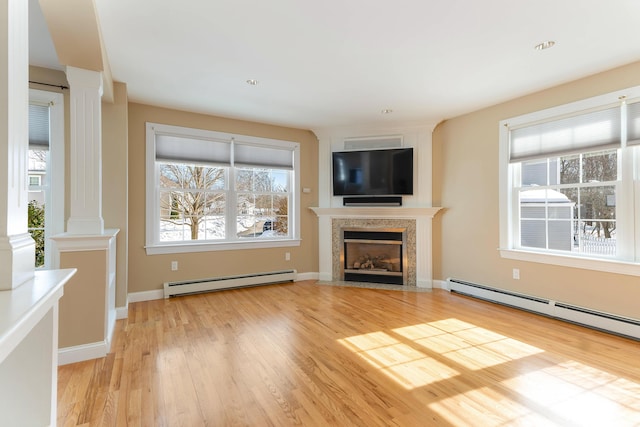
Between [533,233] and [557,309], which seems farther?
[533,233]

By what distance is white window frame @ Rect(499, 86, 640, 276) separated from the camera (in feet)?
9.31

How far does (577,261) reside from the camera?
3.18m

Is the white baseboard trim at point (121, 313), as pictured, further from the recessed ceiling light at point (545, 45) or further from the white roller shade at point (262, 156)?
the recessed ceiling light at point (545, 45)

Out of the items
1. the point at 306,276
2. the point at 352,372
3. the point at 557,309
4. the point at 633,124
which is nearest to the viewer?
the point at 352,372

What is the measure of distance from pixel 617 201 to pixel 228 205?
14.9 feet

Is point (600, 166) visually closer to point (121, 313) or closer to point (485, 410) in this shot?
point (485, 410)

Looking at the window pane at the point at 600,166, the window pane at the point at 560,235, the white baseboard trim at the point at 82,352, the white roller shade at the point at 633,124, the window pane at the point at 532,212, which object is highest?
the white roller shade at the point at 633,124

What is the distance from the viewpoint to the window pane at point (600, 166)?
302 cm

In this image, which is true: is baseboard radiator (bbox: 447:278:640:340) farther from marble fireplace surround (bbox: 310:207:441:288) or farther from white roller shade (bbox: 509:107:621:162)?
white roller shade (bbox: 509:107:621:162)

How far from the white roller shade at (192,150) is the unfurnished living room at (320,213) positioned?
0.09 feet

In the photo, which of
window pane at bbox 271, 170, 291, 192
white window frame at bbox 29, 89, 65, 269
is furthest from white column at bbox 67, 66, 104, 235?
window pane at bbox 271, 170, 291, 192

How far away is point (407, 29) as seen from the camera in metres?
2.34

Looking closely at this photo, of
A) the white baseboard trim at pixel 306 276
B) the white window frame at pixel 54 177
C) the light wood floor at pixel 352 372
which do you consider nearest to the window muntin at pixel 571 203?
the light wood floor at pixel 352 372

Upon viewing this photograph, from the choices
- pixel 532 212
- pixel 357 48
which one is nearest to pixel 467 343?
pixel 532 212
